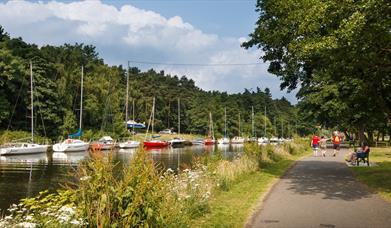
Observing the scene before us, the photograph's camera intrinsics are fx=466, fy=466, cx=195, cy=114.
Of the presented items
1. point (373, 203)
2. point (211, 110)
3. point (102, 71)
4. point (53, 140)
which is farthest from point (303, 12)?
point (211, 110)

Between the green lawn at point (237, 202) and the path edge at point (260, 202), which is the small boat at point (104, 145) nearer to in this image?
the green lawn at point (237, 202)

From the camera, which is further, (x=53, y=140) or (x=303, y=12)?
(x=53, y=140)

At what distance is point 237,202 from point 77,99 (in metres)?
80.9

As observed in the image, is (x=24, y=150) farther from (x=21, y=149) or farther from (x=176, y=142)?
(x=176, y=142)

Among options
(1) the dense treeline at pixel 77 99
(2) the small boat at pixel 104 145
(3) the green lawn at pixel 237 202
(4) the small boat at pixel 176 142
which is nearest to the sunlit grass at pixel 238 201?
(3) the green lawn at pixel 237 202

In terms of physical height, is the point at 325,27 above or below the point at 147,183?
above

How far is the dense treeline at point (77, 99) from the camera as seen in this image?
70.7 metres

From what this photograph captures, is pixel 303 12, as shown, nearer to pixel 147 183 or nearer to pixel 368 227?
pixel 368 227

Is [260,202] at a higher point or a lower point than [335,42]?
lower


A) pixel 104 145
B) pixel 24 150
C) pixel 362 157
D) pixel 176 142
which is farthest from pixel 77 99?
pixel 362 157

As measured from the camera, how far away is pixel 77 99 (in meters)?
90.8

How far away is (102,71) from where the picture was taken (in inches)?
Answer: 4188

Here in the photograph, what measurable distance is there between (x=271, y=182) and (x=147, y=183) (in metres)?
12.0

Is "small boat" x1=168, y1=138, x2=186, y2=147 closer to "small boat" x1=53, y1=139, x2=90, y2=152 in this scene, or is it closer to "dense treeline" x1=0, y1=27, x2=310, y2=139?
"dense treeline" x1=0, y1=27, x2=310, y2=139
